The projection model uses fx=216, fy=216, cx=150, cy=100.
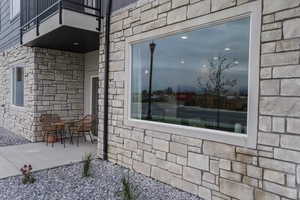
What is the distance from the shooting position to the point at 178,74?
10.9ft

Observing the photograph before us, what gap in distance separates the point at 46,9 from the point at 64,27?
1205mm

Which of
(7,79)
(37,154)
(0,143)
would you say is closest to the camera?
(37,154)

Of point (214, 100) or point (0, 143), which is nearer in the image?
point (214, 100)

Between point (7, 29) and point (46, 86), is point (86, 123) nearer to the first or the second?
point (46, 86)

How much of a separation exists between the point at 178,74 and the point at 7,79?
747 centimetres

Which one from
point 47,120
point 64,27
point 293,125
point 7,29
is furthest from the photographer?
point 7,29

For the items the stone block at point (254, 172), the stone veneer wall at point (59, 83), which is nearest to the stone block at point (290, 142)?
the stone block at point (254, 172)

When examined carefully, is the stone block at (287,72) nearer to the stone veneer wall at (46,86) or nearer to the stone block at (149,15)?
the stone block at (149,15)

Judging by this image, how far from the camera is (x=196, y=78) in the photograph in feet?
10.1

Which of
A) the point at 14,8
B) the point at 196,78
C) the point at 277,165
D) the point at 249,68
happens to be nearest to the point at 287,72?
the point at 249,68

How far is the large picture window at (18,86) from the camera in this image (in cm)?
704

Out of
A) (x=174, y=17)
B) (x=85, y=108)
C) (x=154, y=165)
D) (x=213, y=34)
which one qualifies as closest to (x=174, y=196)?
(x=154, y=165)

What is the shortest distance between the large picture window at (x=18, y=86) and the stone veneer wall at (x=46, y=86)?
8.5 inches

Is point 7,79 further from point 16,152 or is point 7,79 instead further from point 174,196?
point 174,196
